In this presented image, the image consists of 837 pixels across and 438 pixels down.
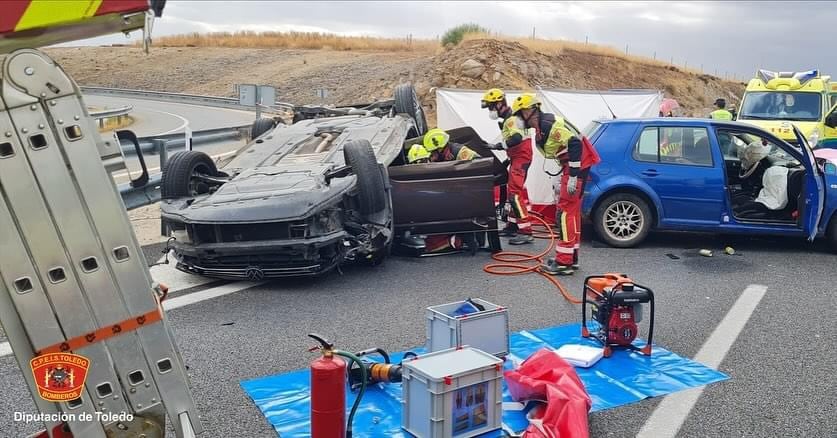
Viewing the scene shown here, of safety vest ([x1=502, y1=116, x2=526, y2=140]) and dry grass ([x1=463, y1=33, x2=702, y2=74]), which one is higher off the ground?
dry grass ([x1=463, y1=33, x2=702, y2=74])

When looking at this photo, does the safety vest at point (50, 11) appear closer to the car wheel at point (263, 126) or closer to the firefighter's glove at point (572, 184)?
the firefighter's glove at point (572, 184)

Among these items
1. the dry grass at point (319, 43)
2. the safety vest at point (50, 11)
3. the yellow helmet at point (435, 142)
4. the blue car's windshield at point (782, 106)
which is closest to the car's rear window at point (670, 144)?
the yellow helmet at point (435, 142)

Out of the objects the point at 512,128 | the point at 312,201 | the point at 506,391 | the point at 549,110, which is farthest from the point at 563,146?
the point at 549,110

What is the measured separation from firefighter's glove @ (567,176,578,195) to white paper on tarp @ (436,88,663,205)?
3.08m

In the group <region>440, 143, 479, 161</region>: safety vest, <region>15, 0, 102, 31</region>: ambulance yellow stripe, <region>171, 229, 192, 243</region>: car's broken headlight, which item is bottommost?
<region>171, 229, 192, 243</region>: car's broken headlight

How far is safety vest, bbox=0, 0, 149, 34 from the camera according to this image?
6.32 ft

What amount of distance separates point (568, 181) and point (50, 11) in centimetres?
599

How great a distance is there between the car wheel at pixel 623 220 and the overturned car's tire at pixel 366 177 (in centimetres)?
306

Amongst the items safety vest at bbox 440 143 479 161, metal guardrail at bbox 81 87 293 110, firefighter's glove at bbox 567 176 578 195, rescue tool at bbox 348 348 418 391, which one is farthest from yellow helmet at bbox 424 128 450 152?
metal guardrail at bbox 81 87 293 110

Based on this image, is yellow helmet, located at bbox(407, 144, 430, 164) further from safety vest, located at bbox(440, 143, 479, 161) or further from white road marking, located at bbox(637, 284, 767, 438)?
white road marking, located at bbox(637, 284, 767, 438)

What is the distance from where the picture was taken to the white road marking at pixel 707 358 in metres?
4.01

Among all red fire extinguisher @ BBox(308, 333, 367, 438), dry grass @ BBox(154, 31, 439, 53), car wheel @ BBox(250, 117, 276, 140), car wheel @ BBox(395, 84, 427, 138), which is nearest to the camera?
red fire extinguisher @ BBox(308, 333, 367, 438)

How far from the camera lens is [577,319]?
6.02 meters

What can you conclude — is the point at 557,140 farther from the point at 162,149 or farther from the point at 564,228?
the point at 162,149
